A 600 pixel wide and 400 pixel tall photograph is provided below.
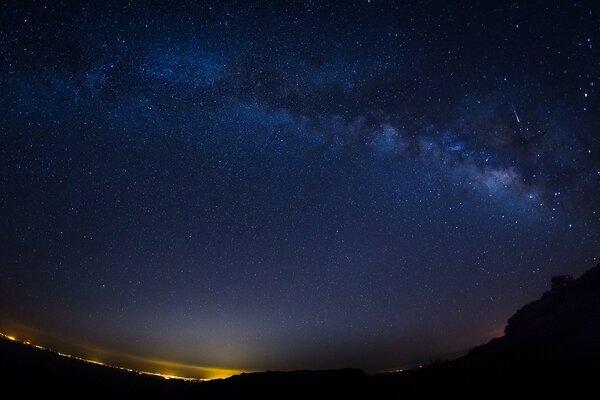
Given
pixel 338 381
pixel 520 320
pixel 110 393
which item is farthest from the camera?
pixel 110 393

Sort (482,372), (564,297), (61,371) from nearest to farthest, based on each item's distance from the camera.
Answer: (482,372)
(564,297)
(61,371)

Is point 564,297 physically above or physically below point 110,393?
above

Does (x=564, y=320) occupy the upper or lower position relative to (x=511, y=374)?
upper

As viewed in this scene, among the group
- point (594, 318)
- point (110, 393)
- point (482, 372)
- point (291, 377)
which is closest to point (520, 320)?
point (594, 318)

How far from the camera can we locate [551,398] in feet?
30.3

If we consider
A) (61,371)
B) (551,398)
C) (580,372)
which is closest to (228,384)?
(551,398)

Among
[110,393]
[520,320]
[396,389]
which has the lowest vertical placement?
[110,393]

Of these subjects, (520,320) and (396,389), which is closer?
(396,389)

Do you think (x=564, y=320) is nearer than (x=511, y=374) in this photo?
No

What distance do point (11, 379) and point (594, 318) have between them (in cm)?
4510

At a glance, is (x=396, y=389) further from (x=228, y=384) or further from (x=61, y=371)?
(x=61, y=371)

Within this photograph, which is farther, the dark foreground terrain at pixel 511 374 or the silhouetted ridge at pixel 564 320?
the silhouetted ridge at pixel 564 320

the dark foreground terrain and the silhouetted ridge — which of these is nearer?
the dark foreground terrain

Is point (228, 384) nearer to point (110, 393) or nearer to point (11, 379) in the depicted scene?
point (110, 393)
